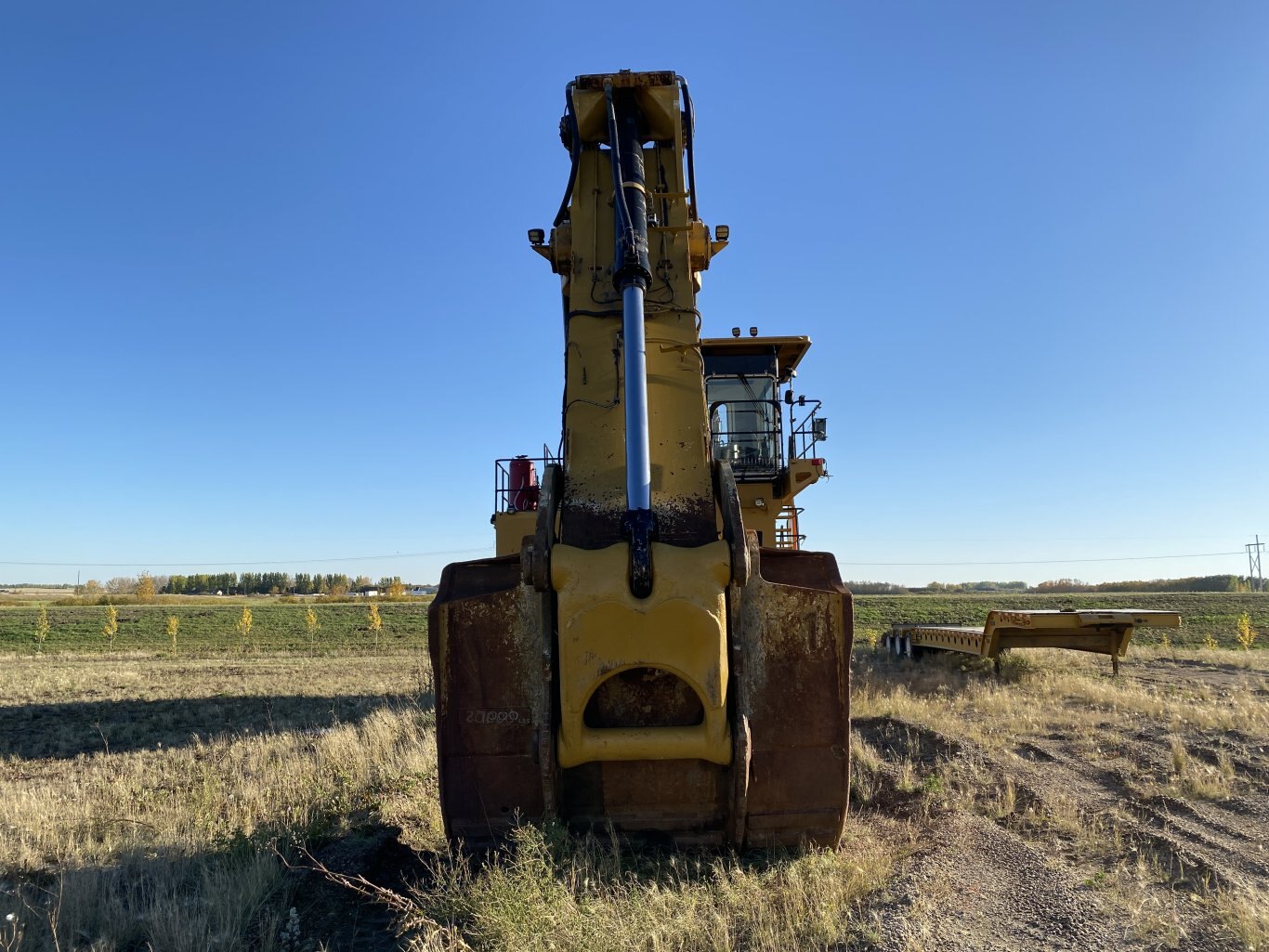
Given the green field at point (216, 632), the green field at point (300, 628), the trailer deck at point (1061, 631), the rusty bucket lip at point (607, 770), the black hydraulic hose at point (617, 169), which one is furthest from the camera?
the green field at point (216, 632)

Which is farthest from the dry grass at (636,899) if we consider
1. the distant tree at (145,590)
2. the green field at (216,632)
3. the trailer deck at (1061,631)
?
the distant tree at (145,590)

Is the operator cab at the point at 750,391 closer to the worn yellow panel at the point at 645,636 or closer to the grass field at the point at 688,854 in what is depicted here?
the grass field at the point at 688,854

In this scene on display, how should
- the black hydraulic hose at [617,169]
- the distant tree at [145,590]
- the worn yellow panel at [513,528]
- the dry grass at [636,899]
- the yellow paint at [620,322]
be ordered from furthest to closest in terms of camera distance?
the distant tree at [145,590] → the worn yellow panel at [513,528] → the black hydraulic hose at [617,169] → the yellow paint at [620,322] → the dry grass at [636,899]

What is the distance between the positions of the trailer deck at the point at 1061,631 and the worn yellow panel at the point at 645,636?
10.5 meters

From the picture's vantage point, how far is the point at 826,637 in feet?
13.3

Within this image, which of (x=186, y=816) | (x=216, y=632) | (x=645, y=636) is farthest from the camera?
(x=216, y=632)

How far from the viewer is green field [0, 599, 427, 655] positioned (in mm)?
36688

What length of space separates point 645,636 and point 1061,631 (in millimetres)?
12154

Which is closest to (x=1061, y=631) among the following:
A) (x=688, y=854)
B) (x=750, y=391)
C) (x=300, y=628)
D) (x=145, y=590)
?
(x=750, y=391)

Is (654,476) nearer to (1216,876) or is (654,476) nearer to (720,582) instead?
(720,582)

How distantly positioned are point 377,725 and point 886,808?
6386 mm

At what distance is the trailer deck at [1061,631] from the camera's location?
12.5 metres

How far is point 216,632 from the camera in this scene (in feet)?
148

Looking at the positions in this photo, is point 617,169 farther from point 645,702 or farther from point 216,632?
point 216,632
